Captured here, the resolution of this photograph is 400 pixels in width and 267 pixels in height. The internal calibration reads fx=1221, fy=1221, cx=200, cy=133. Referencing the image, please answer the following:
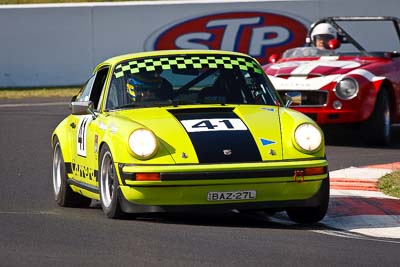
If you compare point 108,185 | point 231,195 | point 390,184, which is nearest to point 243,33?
point 390,184

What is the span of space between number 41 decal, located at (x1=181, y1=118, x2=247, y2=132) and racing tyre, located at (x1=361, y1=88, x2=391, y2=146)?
6.23m

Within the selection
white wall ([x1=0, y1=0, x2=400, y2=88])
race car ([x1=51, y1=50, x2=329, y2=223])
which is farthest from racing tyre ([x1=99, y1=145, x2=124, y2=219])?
white wall ([x1=0, y1=0, x2=400, y2=88])

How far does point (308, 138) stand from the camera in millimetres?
→ 8289

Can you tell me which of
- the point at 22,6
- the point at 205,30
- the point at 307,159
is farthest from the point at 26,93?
the point at 307,159

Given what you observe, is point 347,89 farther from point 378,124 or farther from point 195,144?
point 195,144

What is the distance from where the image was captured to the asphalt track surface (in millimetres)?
6746

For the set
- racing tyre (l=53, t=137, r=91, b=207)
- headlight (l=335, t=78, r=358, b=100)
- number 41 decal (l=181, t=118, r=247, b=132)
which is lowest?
headlight (l=335, t=78, r=358, b=100)

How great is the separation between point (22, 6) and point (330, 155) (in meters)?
12.0

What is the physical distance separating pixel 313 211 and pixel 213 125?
91cm

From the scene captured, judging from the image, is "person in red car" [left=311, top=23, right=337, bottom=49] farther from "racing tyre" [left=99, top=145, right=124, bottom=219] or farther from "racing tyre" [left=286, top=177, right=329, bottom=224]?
"racing tyre" [left=99, top=145, right=124, bottom=219]

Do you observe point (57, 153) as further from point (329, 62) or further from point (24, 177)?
point (329, 62)

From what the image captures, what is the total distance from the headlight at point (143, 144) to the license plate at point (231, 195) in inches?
18.9

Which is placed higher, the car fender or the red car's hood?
the car fender

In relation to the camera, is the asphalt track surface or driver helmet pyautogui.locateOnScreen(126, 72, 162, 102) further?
driver helmet pyautogui.locateOnScreen(126, 72, 162, 102)
